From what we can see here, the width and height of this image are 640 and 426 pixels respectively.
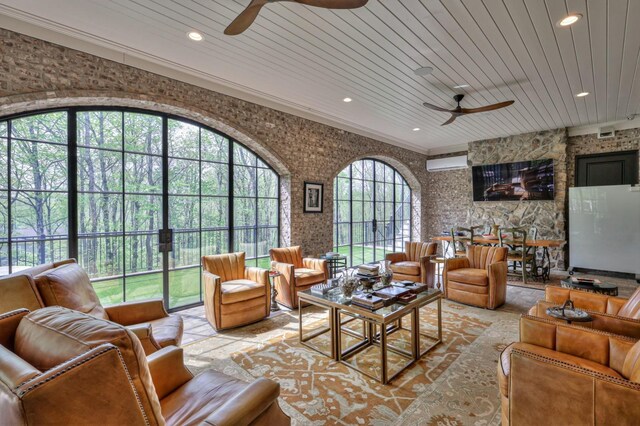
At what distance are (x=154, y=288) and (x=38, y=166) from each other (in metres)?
1.95

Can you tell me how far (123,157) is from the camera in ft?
12.5

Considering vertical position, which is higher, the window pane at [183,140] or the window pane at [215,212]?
the window pane at [183,140]

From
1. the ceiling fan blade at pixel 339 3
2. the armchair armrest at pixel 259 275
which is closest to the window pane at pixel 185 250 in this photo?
the armchair armrest at pixel 259 275

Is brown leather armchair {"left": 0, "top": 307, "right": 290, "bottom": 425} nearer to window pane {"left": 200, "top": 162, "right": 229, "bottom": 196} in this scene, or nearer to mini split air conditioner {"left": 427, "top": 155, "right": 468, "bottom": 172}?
window pane {"left": 200, "top": 162, "right": 229, "bottom": 196}

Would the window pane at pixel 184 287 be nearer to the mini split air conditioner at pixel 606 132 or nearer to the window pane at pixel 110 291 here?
the window pane at pixel 110 291

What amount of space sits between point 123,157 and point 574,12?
16.6 feet

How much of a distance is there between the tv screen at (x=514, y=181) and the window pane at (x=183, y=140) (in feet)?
23.2

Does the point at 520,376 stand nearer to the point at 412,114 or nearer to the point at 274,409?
the point at 274,409

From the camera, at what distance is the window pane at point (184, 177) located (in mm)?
4195

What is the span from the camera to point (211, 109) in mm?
4207

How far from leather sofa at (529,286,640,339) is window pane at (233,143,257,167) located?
432cm

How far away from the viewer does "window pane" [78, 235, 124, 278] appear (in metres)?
3.51

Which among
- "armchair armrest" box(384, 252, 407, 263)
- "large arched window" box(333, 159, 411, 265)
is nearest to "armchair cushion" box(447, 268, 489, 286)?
"armchair armrest" box(384, 252, 407, 263)

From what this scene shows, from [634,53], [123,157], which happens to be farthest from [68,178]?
[634,53]
